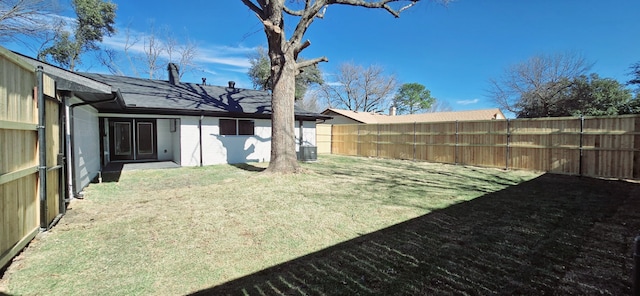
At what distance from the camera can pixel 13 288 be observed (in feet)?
7.30

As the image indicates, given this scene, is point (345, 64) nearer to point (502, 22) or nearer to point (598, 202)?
point (502, 22)

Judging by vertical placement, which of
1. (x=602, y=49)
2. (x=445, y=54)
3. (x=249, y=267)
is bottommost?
(x=249, y=267)

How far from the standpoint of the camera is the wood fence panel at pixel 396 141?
Answer: 1331 cm

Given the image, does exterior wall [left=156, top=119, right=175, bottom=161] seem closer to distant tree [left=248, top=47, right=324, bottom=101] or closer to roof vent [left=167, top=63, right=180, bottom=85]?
roof vent [left=167, top=63, right=180, bottom=85]

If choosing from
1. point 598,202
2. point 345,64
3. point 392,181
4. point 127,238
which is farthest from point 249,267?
point 345,64

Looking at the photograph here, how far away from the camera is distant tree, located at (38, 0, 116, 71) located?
58.6 feet

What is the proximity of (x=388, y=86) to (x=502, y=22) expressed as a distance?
19338mm

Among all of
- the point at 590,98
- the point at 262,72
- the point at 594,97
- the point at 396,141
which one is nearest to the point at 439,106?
the point at 590,98

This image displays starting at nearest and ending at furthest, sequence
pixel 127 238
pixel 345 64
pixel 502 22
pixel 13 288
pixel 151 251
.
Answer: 1. pixel 13 288
2. pixel 151 251
3. pixel 127 238
4. pixel 502 22
5. pixel 345 64

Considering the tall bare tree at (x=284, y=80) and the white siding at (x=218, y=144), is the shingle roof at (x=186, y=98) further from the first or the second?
the tall bare tree at (x=284, y=80)

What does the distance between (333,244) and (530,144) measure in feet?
30.7

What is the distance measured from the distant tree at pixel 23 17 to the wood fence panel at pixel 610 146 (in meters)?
22.0

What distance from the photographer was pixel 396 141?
13.9m

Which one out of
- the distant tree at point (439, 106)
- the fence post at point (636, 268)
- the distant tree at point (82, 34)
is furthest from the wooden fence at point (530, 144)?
the distant tree at point (439, 106)
